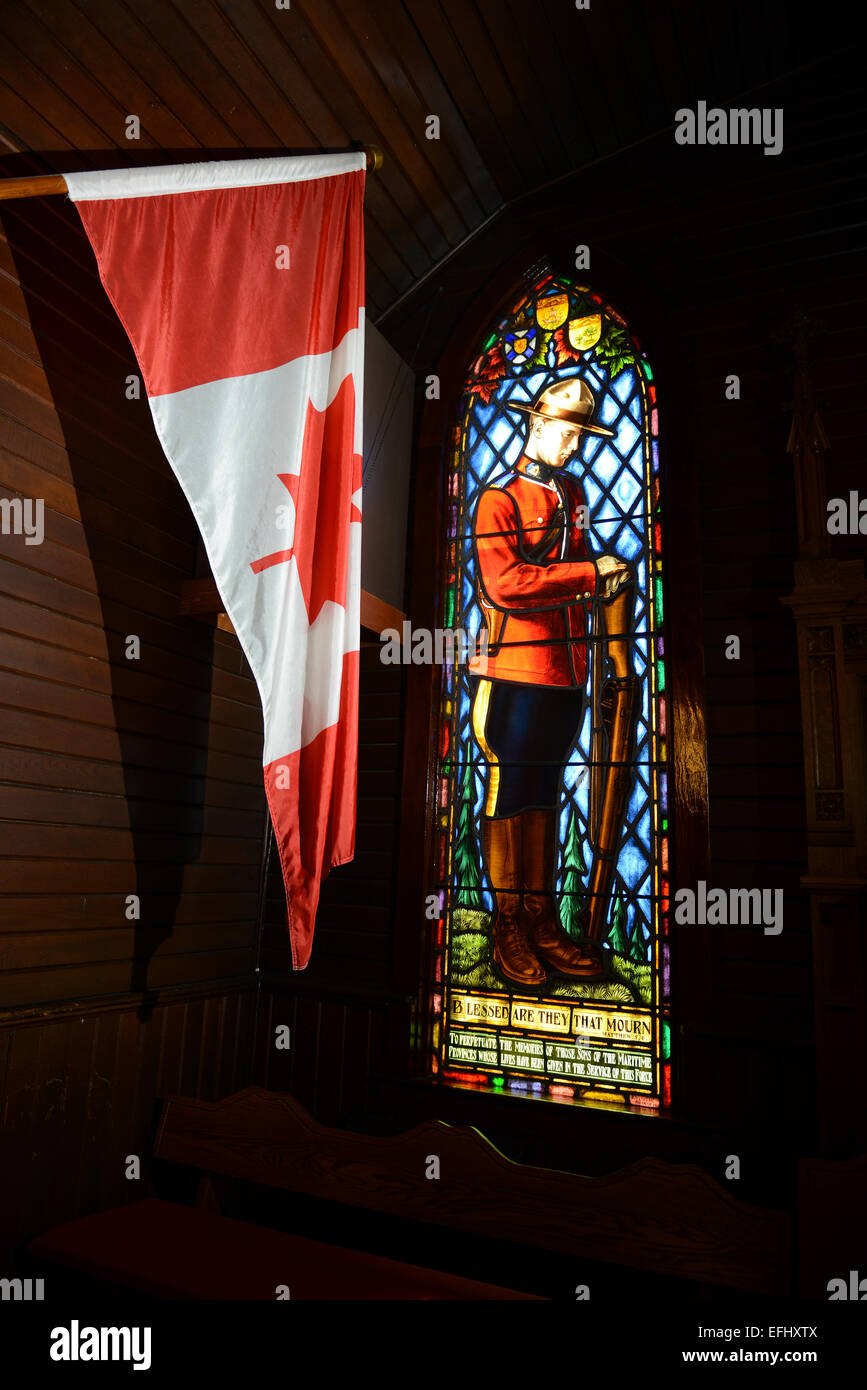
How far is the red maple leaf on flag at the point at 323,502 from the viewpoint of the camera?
2279 mm

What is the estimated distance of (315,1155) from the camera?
275cm

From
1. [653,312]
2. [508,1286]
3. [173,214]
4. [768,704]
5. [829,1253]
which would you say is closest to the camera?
[829,1253]

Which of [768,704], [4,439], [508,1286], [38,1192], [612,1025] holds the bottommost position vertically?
[508,1286]

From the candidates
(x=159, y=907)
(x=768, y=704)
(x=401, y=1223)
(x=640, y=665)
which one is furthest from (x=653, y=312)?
(x=401, y=1223)

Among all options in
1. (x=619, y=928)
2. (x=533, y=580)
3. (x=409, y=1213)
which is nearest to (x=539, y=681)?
(x=533, y=580)

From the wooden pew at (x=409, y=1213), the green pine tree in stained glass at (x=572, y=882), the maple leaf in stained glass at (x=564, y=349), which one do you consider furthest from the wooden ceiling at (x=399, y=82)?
the wooden pew at (x=409, y=1213)

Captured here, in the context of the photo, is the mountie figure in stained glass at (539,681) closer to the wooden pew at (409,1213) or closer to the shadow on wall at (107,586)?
the wooden pew at (409,1213)

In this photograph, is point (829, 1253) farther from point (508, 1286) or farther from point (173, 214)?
point (173, 214)

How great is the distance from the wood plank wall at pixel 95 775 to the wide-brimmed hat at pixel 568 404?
5.02 feet

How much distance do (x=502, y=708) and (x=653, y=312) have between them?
5.56 feet

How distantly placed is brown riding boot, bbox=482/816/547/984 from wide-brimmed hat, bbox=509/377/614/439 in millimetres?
1642

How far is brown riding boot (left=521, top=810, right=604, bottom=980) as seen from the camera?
3.23 meters

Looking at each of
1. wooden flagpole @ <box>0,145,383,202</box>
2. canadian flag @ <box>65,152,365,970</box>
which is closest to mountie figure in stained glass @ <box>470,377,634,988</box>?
canadian flag @ <box>65,152,365,970</box>

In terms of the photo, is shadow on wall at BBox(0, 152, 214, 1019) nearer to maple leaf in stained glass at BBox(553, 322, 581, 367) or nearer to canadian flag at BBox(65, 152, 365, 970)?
canadian flag at BBox(65, 152, 365, 970)
